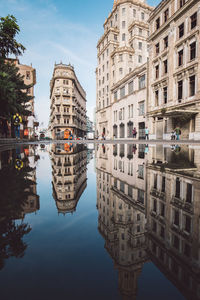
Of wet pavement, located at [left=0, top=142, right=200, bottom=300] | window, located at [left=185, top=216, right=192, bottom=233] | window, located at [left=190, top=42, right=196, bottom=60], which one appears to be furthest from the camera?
window, located at [left=190, top=42, right=196, bottom=60]

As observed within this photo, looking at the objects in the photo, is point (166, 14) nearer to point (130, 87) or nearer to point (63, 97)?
point (130, 87)

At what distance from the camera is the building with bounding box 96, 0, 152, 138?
112 ft

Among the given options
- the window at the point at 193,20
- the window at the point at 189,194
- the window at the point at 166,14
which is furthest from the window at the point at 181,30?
the window at the point at 189,194

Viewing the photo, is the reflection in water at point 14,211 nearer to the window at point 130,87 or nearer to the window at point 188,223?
the window at point 188,223

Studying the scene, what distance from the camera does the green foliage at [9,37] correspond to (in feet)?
37.8

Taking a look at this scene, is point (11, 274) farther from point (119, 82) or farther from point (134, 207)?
point (119, 82)

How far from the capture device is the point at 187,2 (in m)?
19.4

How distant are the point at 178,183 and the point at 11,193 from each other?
2.42 m

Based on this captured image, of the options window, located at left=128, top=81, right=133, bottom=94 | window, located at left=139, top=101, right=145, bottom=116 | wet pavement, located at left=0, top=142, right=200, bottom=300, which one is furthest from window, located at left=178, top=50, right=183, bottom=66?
wet pavement, located at left=0, top=142, right=200, bottom=300

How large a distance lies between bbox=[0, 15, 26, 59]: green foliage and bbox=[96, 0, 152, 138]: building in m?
22.7

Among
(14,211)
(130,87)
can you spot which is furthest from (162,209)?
(130,87)

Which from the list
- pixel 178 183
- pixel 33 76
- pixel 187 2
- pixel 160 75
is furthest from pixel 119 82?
pixel 178 183

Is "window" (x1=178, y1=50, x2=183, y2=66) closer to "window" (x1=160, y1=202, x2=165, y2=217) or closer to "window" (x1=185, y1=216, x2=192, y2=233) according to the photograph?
"window" (x1=160, y1=202, x2=165, y2=217)

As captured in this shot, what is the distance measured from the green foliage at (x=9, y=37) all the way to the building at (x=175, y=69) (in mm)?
15755
